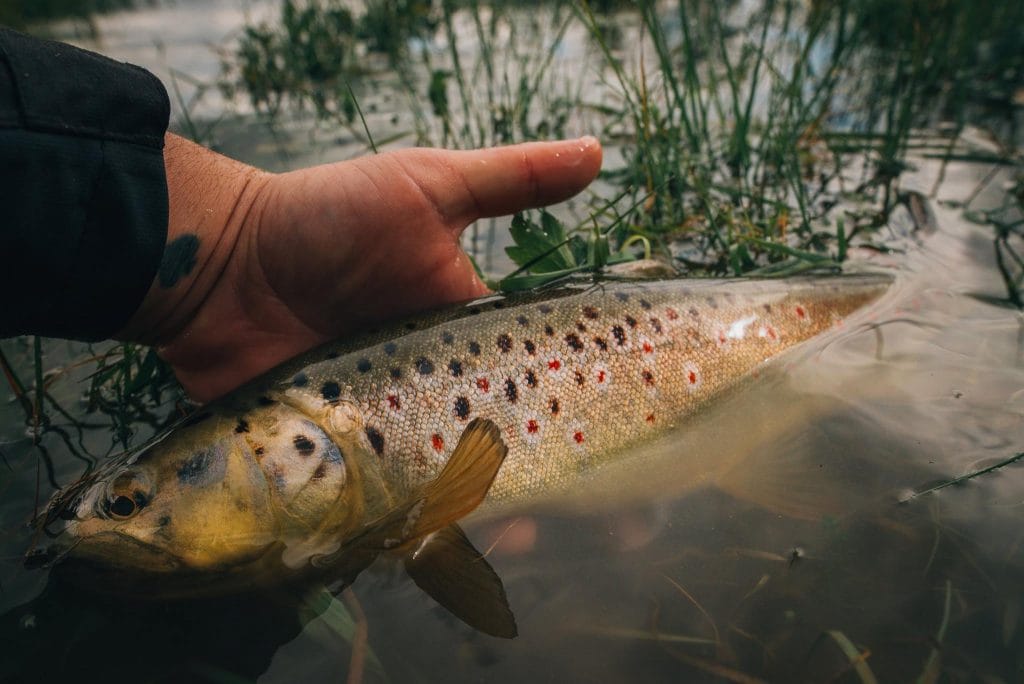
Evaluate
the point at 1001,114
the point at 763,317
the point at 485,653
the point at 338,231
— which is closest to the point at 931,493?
the point at 763,317

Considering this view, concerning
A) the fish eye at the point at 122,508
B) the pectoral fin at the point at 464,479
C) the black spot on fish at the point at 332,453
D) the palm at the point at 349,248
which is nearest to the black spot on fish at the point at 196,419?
the fish eye at the point at 122,508

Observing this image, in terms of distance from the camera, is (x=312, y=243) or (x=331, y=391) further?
(x=312, y=243)

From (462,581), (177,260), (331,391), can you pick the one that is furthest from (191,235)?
(462,581)

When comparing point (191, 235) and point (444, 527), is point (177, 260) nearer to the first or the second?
point (191, 235)

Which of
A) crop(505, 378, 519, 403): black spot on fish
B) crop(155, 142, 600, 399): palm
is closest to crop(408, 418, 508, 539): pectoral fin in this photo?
crop(505, 378, 519, 403): black spot on fish

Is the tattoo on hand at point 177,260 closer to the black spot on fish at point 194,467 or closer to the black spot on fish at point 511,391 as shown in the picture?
the black spot on fish at point 194,467
